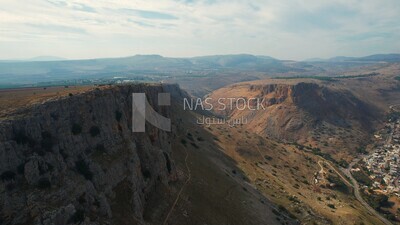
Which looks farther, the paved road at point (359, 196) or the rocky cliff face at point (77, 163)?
the paved road at point (359, 196)

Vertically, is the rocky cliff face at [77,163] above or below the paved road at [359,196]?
above

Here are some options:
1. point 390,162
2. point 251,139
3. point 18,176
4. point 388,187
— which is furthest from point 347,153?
point 18,176

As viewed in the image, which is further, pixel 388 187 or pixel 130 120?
pixel 388 187

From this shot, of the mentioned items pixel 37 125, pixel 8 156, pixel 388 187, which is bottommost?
pixel 388 187

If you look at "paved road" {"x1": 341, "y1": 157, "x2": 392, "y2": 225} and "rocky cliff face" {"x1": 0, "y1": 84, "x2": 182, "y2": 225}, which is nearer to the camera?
"rocky cliff face" {"x1": 0, "y1": 84, "x2": 182, "y2": 225}

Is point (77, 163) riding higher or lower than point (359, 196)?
higher

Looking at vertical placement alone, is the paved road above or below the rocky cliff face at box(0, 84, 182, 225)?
below

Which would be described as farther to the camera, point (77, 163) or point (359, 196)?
point (359, 196)

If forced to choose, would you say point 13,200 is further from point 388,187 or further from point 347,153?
point 347,153
